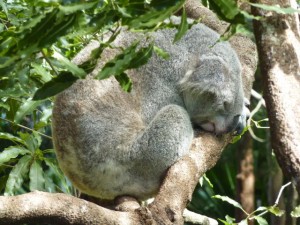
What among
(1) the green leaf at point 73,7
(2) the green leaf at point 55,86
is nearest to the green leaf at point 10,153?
(2) the green leaf at point 55,86

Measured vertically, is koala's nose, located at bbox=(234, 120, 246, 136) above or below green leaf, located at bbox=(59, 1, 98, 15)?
below

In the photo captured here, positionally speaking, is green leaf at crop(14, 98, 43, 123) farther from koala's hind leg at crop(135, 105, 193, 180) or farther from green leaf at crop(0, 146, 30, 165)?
koala's hind leg at crop(135, 105, 193, 180)

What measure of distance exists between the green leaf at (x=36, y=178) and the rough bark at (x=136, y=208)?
2.59 ft

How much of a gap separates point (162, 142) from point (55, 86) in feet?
5.67

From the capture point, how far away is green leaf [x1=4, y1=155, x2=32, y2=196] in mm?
3728

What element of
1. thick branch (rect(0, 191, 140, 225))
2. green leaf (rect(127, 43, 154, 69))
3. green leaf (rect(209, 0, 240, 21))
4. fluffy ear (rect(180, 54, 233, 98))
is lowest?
fluffy ear (rect(180, 54, 233, 98))

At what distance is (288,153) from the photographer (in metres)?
2.88

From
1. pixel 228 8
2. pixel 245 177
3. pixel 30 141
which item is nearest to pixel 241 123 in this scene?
pixel 30 141

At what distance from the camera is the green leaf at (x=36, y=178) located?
12.3 feet

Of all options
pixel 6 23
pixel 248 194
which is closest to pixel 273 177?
pixel 248 194

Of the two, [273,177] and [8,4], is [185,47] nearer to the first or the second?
[8,4]

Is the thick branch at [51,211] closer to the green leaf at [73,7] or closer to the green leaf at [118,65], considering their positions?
the green leaf at [118,65]

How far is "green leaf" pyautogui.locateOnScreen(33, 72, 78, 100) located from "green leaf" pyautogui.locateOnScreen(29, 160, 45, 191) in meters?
1.62

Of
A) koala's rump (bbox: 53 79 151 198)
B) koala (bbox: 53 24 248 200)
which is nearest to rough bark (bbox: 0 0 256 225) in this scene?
koala (bbox: 53 24 248 200)
